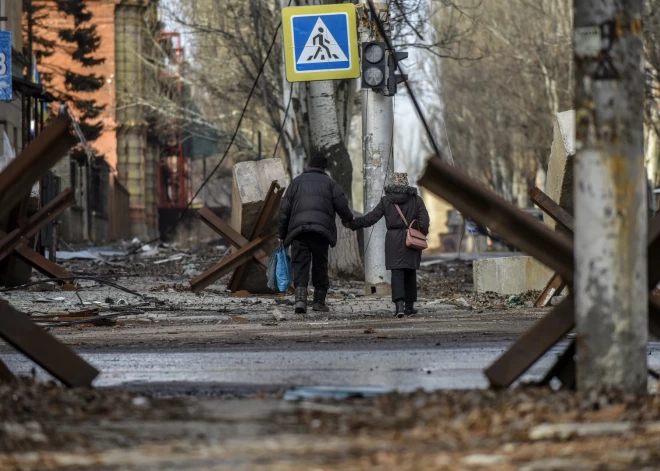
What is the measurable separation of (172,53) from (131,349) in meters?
34.7

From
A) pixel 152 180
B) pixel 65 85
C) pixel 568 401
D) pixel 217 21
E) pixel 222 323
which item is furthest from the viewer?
pixel 152 180

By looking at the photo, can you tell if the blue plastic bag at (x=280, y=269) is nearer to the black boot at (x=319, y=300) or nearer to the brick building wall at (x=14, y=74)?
the black boot at (x=319, y=300)

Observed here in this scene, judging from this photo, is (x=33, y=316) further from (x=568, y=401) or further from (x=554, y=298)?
(x=568, y=401)

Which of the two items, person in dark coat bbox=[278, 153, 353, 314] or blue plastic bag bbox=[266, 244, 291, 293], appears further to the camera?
blue plastic bag bbox=[266, 244, 291, 293]

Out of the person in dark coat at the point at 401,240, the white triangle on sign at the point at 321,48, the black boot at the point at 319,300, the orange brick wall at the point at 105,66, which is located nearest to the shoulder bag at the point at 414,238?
the person in dark coat at the point at 401,240

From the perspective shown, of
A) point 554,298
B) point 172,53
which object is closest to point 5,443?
point 554,298

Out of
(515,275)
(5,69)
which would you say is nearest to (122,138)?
(5,69)

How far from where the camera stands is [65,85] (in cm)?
5728

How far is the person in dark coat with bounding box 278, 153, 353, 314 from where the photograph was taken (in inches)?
559

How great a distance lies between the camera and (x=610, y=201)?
5.02 metres

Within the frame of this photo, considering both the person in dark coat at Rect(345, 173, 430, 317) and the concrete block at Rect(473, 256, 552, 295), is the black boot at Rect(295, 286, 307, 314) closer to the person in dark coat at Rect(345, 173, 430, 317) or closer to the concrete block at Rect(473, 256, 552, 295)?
the person in dark coat at Rect(345, 173, 430, 317)

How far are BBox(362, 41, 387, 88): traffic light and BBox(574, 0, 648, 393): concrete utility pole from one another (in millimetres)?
Answer: 12202

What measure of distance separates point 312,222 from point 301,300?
2.84 ft

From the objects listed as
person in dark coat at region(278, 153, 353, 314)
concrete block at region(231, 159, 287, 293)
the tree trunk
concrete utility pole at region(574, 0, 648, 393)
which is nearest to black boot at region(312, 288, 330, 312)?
person in dark coat at region(278, 153, 353, 314)
